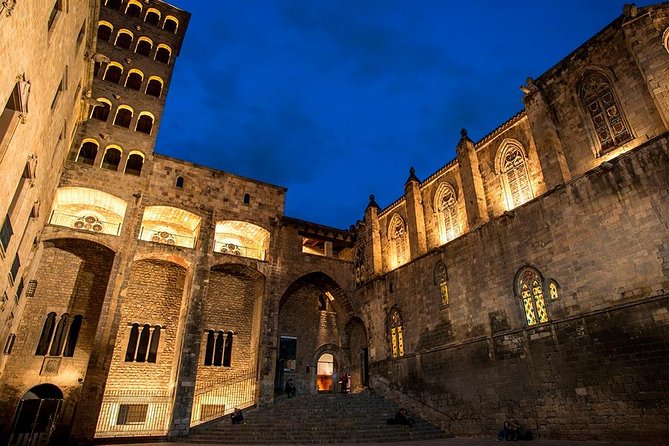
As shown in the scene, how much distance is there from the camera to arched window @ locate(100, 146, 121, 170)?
20.8m

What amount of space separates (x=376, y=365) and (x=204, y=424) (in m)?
9.14

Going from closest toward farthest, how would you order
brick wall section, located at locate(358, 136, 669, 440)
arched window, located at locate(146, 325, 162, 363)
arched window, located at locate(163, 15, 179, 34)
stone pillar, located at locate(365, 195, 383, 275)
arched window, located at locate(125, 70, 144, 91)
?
brick wall section, located at locate(358, 136, 669, 440) → arched window, located at locate(146, 325, 162, 363) → arched window, located at locate(125, 70, 144, 91) → stone pillar, located at locate(365, 195, 383, 275) → arched window, located at locate(163, 15, 179, 34)

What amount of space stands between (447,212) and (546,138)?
6275mm

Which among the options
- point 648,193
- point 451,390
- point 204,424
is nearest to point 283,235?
point 204,424

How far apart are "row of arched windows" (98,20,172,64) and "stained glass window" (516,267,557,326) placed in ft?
78.8

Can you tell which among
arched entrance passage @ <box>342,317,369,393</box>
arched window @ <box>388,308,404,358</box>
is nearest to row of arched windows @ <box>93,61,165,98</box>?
arched entrance passage @ <box>342,317,369,393</box>

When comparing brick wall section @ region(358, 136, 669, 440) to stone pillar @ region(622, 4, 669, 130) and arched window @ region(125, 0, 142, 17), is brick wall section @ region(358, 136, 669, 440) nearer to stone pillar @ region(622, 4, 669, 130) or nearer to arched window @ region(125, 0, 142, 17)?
stone pillar @ region(622, 4, 669, 130)

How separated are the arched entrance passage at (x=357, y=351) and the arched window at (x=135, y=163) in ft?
49.9

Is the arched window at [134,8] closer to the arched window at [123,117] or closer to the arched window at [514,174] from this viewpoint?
the arched window at [123,117]

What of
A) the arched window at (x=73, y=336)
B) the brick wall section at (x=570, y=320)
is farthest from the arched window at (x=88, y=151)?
the brick wall section at (x=570, y=320)

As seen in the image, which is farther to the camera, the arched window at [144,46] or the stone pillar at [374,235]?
the arched window at [144,46]

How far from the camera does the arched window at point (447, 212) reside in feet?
64.3

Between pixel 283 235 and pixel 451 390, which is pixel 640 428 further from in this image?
pixel 283 235

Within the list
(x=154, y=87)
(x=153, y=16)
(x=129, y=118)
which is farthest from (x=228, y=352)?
(x=153, y=16)
